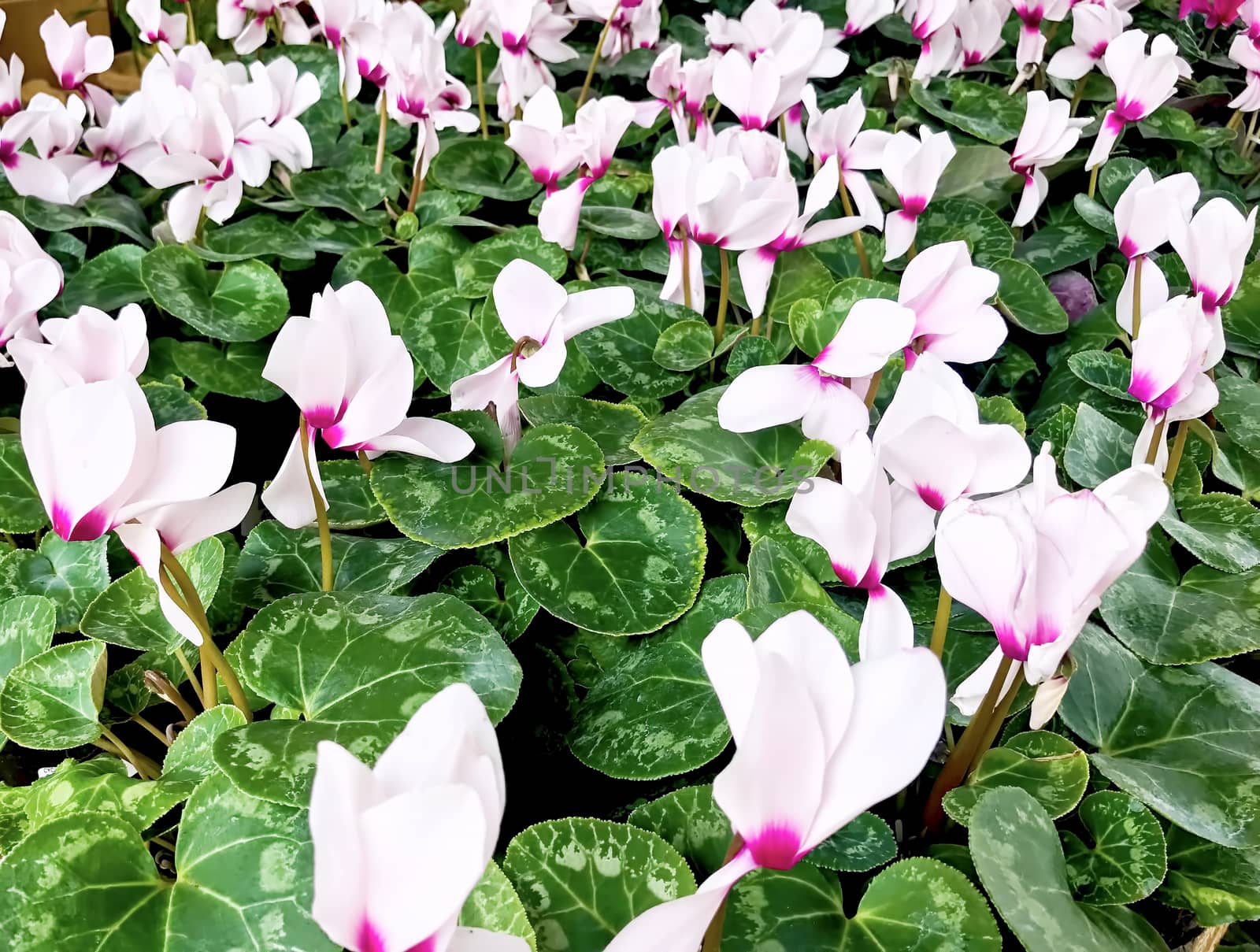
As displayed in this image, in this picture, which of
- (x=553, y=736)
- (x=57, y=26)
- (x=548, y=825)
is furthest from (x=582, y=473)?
(x=57, y=26)

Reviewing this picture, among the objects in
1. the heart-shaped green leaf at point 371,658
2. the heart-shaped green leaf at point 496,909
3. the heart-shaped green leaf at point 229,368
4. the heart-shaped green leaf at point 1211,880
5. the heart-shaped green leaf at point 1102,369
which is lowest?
the heart-shaped green leaf at point 229,368

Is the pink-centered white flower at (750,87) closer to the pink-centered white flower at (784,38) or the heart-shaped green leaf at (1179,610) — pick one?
the pink-centered white flower at (784,38)

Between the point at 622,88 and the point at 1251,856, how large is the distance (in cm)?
130

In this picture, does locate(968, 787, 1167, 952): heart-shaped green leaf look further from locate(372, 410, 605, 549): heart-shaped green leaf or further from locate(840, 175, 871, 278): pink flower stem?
locate(840, 175, 871, 278): pink flower stem

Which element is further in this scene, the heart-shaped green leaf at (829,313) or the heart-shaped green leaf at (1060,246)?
the heart-shaped green leaf at (1060,246)

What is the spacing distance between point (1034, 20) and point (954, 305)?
0.82 meters

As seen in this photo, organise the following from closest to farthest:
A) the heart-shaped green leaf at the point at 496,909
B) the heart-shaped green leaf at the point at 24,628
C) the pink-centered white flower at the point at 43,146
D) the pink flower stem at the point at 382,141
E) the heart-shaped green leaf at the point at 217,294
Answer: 1. the heart-shaped green leaf at the point at 496,909
2. the heart-shaped green leaf at the point at 24,628
3. the heart-shaped green leaf at the point at 217,294
4. the pink-centered white flower at the point at 43,146
5. the pink flower stem at the point at 382,141

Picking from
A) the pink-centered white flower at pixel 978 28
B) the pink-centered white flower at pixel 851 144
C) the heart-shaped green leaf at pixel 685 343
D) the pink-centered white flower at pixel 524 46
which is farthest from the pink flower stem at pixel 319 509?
the pink-centered white flower at pixel 978 28

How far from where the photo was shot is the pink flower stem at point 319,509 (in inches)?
21.3

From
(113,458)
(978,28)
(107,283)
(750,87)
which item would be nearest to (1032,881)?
(113,458)

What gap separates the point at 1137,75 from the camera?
3.25ft

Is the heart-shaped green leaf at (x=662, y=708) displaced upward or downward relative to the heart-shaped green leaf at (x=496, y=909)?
downward

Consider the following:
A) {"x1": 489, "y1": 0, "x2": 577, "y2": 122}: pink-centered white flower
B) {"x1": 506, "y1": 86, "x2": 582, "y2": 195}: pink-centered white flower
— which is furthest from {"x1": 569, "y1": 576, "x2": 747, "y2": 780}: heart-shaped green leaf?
{"x1": 489, "y1": 0, "x2": 577, "y2": 122}: pink-centered white flower

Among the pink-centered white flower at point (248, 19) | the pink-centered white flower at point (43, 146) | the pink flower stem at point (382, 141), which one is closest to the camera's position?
the pink-centered white flower at point (43, 146)
